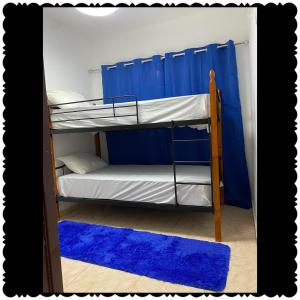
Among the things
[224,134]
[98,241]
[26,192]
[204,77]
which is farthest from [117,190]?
[26,192]

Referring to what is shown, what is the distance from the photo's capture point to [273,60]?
575 mm

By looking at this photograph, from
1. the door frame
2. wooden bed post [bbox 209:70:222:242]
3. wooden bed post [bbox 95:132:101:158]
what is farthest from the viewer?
wooden bed post [bbox 95:132:101:158]

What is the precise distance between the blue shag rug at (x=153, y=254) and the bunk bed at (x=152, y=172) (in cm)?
31

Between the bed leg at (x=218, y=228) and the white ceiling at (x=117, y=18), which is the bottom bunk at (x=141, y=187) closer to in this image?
the bed leg at (x=218, y=228)

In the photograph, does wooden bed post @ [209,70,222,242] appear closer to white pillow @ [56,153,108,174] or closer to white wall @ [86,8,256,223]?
white wall @ [86,8,256,223]

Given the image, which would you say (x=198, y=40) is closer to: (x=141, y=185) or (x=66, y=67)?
(x=66, y=67)

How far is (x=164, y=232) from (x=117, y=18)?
285 cm

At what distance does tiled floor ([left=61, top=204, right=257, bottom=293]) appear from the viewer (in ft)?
5.56

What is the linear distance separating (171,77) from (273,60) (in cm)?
279

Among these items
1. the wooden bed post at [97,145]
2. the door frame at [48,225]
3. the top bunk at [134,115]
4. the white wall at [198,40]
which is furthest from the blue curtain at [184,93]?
the door frame at [48,225]

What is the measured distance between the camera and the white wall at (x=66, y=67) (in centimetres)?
321

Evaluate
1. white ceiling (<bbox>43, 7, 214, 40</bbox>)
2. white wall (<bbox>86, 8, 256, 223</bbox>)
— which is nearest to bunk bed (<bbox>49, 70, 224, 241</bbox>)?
white wall (<bbox>86, 8, 256, 223</bbox>)

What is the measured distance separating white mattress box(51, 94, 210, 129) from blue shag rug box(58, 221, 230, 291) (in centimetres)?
125

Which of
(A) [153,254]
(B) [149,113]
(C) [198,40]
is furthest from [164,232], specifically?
(C) [198,40]
